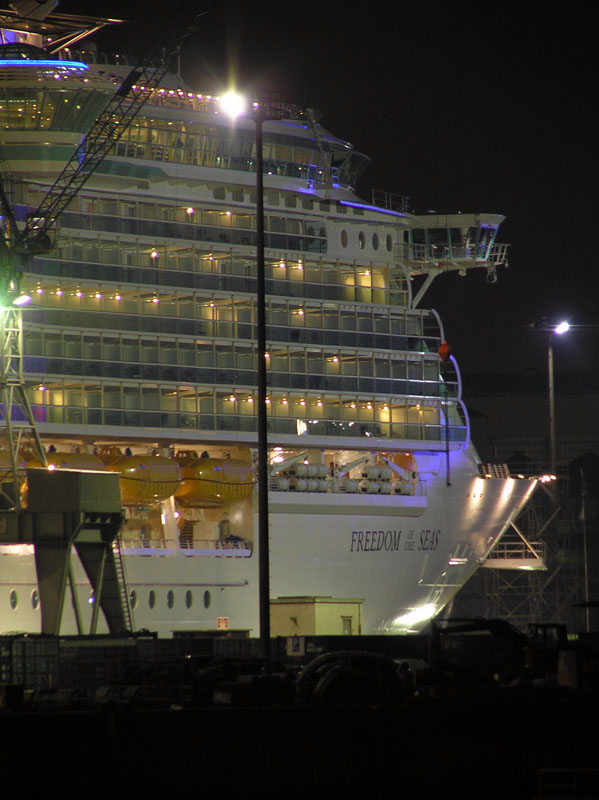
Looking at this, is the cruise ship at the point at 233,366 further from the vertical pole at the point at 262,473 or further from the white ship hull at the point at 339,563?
the vertical pole at the point at 262,473

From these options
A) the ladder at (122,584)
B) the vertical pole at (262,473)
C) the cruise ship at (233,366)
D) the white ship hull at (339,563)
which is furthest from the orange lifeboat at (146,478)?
the vertical pole at (262,473)

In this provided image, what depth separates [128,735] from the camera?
92.2ft

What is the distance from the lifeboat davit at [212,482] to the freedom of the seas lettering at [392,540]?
248 inches

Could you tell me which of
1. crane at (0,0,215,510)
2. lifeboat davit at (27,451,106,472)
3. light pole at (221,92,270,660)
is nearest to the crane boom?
crane at (0,0,215,510)

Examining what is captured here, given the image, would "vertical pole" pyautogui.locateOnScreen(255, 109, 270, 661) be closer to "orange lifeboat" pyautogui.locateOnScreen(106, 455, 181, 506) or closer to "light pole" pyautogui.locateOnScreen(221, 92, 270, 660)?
"light pole" pyautogui.locateOnScreen(221, 92, 270, 660)

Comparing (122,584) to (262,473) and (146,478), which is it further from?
(262,473)

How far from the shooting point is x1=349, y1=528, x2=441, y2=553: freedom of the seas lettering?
67250 millimetres

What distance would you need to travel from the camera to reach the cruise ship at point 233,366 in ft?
202

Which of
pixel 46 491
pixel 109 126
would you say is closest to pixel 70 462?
pixel 46 491

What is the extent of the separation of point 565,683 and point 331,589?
3470cm

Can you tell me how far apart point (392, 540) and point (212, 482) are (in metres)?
A: 10.1

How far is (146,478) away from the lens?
60.2m

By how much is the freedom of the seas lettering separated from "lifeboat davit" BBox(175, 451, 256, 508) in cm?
630

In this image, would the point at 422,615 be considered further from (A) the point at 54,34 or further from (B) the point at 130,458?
(A) the point at 54,34
